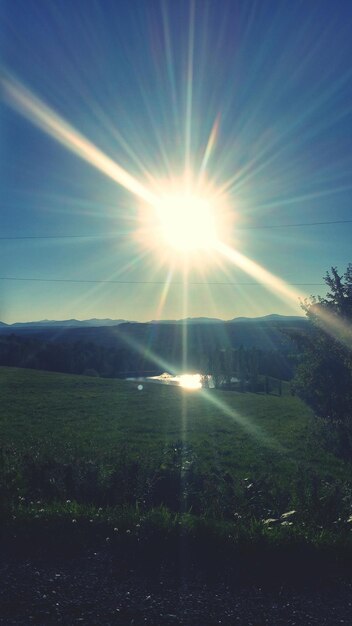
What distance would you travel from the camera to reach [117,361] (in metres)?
112

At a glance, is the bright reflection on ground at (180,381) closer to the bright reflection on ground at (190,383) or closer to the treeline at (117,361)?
the bright reflection on ground at (190,383)

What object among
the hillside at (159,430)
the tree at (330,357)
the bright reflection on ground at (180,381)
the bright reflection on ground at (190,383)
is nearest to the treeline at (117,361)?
the bright reflection on ground at (190,383)

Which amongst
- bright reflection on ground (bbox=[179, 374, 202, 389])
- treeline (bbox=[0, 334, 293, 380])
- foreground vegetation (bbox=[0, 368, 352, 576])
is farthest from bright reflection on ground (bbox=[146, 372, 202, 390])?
foreground vegetation (bbox=[0, 368, 352, 576])

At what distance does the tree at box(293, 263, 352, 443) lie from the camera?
20500mm

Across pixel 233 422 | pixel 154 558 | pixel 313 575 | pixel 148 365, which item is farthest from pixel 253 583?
pixel 148 365

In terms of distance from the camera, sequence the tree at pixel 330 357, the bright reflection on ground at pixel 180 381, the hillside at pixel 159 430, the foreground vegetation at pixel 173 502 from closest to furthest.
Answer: the foreground vegetation at pixel 173 502 → the hillside at pixel 159 430 → the tree at pixel 330 357 → the bright reflection on ground at pixel 180 381

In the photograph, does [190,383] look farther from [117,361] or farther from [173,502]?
[173,502]

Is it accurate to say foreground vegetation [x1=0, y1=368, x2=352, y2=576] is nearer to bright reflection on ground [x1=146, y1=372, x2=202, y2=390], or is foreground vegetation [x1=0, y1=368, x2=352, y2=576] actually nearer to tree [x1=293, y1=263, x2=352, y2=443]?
tree [x1=293, y1=263, x2=352, y2=443]

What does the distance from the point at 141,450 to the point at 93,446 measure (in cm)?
206

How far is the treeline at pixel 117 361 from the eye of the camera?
87625 millimetres

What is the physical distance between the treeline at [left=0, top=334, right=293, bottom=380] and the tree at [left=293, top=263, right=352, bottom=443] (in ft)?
153

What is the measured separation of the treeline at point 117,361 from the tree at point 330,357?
153 ft

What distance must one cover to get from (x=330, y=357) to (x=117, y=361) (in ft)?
308

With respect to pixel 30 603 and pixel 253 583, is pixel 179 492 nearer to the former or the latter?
pixel 253 583
